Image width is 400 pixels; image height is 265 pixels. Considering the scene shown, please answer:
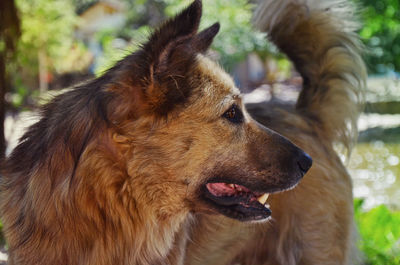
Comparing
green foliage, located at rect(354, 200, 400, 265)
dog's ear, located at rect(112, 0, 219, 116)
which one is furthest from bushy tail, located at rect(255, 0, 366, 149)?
green foliage, located at rect(354, 200, 400, 265)

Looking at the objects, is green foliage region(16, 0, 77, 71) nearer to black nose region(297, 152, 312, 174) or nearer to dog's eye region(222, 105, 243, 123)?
dog's eye region(222, 105, 243, 123)

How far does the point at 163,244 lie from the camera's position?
3.16m

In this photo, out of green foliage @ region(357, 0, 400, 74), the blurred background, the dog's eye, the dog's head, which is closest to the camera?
the dog's head

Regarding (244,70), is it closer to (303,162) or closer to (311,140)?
(311,140)

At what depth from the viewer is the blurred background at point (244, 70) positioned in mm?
5609

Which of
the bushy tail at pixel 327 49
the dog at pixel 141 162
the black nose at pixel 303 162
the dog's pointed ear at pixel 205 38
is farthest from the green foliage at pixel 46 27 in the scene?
the black nose at pixel 303 162

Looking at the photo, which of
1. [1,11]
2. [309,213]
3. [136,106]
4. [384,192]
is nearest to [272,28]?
[309,213]

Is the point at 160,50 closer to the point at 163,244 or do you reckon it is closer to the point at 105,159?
the point at 105,159

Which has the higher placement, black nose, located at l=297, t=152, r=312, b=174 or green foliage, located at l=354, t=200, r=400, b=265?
black nose, located at l=297, t=152, r=312, b=174

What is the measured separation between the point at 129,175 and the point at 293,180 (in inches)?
36.4

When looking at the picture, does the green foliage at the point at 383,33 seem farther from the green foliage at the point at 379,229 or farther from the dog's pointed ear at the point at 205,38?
the dog's pointed ear at the point at 205,38

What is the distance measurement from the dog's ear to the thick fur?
3.46 feet

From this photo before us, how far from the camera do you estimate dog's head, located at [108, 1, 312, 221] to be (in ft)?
9.23

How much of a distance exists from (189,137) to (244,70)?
3077cm
